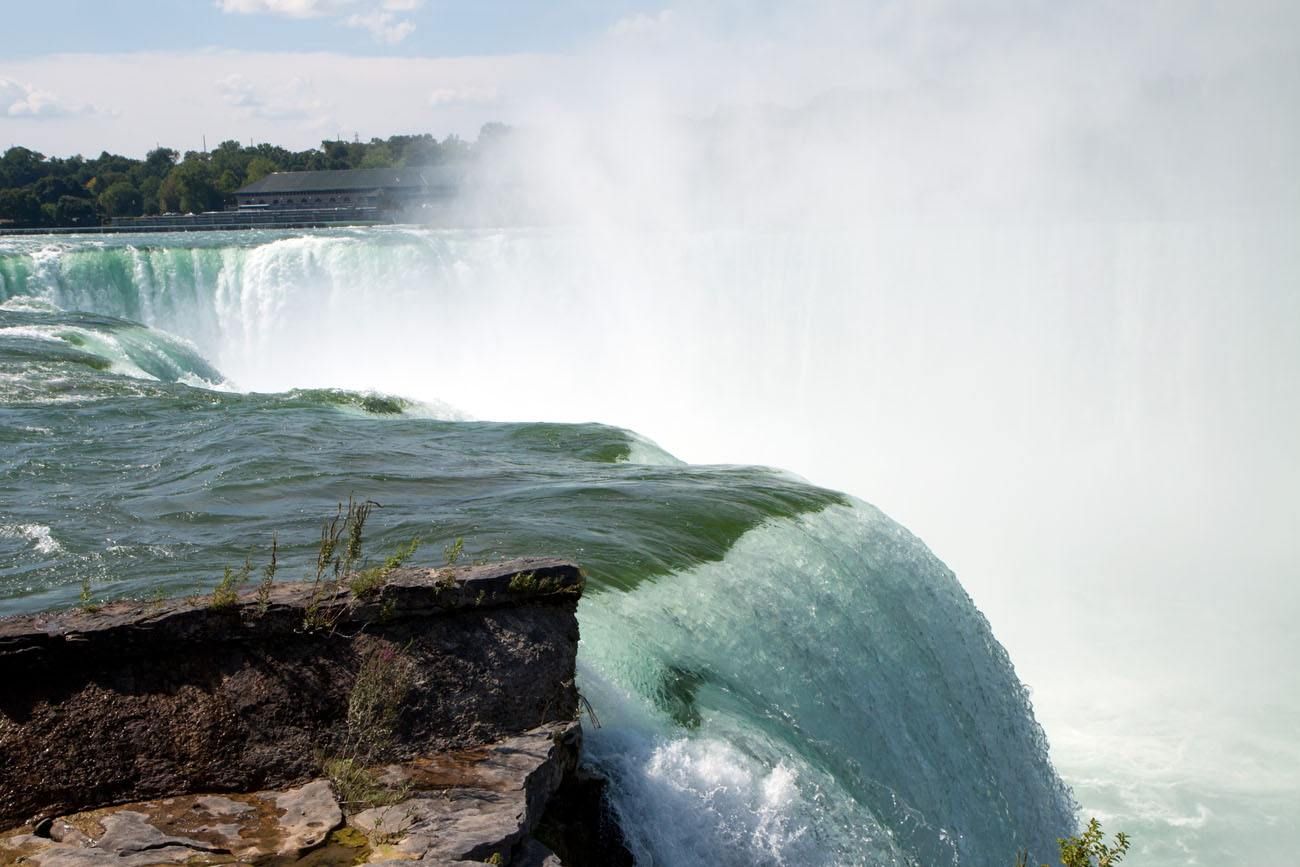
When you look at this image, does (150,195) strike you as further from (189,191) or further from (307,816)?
(307,816)

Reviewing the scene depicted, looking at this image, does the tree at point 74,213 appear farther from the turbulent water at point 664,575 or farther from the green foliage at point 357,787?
the green foliage at point 357,787

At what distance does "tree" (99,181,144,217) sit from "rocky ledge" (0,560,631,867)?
74653 mm

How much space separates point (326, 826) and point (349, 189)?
230 ft

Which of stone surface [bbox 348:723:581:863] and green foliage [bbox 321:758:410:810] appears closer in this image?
stone surface [bbox 348:723:581:863]

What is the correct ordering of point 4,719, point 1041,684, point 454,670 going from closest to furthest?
point 4,719, point 454,670, point 1041,684

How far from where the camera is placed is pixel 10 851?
3.86m

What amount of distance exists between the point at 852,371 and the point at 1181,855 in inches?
473

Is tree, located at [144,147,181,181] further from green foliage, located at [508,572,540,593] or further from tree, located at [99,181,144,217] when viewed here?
green foliage, located at [508,572,540,593]

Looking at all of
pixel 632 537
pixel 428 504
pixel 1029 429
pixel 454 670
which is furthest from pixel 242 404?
pixel 1029 429

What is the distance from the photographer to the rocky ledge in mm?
4062

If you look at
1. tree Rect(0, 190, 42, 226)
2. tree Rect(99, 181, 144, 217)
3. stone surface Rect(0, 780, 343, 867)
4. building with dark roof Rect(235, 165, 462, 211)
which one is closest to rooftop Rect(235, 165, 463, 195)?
building with dark roof Rect(235, 165, 462, 211)

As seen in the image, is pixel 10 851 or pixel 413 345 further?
pixel 413 345

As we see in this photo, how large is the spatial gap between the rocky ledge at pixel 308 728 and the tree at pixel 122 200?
7465 centimetres

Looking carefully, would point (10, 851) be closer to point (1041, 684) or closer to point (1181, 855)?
point (1181, 855)
